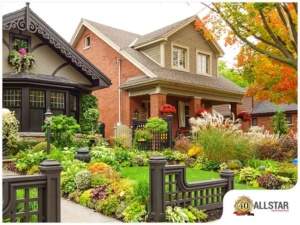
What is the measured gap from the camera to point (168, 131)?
40.4ft

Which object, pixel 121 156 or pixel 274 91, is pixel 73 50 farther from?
pixel 274 91

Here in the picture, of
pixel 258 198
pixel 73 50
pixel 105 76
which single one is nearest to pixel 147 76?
pixel 105 76

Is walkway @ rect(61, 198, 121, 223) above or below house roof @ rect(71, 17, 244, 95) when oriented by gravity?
below

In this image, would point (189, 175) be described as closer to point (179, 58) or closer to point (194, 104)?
point (194, 104)

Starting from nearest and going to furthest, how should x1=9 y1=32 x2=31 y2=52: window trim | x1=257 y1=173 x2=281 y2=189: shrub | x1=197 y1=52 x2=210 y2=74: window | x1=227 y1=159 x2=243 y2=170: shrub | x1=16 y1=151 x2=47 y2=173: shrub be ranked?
x1=257 y1=173 x2=281 y2=189: shrub < x1=16 y1=151 x2=47 y2=173: shrub < x1=227 y1=159 x2=243 y2=170: shrub < x1=9 y1=32 x2=31 y2=52: window trim < x1=197 y1=52 x2=210 y2=74: window

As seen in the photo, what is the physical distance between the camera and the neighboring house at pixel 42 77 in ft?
37.8

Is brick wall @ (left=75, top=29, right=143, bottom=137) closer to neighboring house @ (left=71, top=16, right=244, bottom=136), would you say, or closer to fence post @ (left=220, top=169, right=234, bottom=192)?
neighboring house @ (left=71, top=16, right=244, bottom=136)

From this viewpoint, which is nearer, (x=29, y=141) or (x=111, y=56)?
(x=29, y=141)

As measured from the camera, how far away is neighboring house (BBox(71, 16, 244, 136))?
12781mm

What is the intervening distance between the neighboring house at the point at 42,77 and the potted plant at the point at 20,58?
0.04 m

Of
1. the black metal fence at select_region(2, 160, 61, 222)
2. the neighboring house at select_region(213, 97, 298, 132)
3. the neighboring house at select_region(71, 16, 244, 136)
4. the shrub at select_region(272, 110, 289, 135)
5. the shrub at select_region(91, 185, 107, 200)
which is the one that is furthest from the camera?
the neighboring house at select_region(213, 97, 298, 132)

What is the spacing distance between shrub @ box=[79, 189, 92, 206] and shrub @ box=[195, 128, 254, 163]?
13.2 ft

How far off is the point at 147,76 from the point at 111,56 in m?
1.79

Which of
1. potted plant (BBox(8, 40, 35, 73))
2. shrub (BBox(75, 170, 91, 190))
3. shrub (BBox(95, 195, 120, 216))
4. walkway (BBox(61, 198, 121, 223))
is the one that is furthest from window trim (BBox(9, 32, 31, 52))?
shrub (BBox(95, 195, 120, 216))
